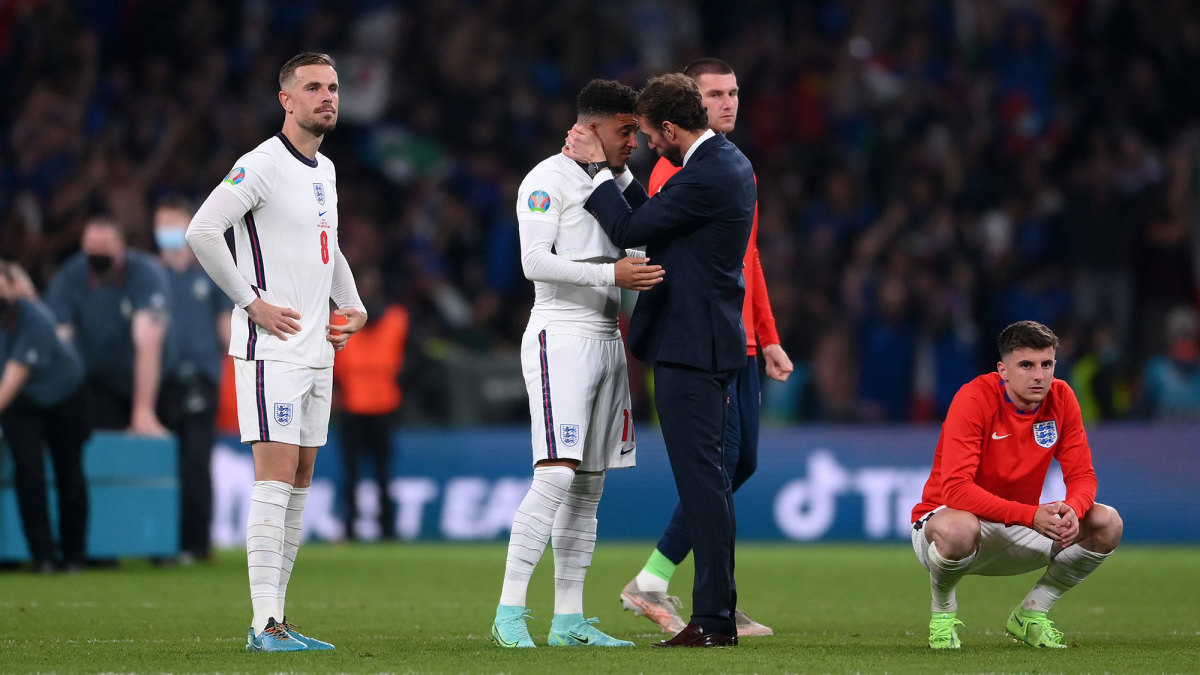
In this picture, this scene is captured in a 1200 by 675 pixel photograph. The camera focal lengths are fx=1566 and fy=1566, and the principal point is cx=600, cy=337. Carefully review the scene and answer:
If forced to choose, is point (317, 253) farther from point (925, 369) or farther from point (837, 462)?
point (925, 369)

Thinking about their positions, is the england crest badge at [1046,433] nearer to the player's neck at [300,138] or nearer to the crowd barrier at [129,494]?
the player's neck at [300,138]

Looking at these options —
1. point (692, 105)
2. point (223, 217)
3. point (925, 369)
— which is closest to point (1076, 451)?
point (692, 105)

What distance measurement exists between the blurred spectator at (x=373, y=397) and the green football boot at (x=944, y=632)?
27.8 feet

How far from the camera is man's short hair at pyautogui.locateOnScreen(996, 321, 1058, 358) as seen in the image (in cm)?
632

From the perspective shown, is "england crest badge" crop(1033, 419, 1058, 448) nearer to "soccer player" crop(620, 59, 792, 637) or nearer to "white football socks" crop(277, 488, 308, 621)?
"soccer player" crop(620, 59, 792, 637)

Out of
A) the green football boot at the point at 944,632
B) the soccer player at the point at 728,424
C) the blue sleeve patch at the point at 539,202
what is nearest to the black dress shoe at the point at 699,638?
the green football boot at the point at 944,632

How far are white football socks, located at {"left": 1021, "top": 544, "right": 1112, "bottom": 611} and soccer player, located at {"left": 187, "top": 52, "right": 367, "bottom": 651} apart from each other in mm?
2942

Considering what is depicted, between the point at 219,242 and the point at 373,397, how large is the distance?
831cm

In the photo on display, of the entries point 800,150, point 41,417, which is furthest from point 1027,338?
point 800,150

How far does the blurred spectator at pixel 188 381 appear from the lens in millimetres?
11508

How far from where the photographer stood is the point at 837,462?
13633 mm

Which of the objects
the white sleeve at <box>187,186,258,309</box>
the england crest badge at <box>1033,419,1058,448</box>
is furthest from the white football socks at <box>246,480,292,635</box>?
the england crest badge at <box>1033,419,1058,448</box>

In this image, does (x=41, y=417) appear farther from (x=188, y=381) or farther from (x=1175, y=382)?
(x=1175, y=382)

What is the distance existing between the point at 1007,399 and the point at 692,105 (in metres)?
1.78
